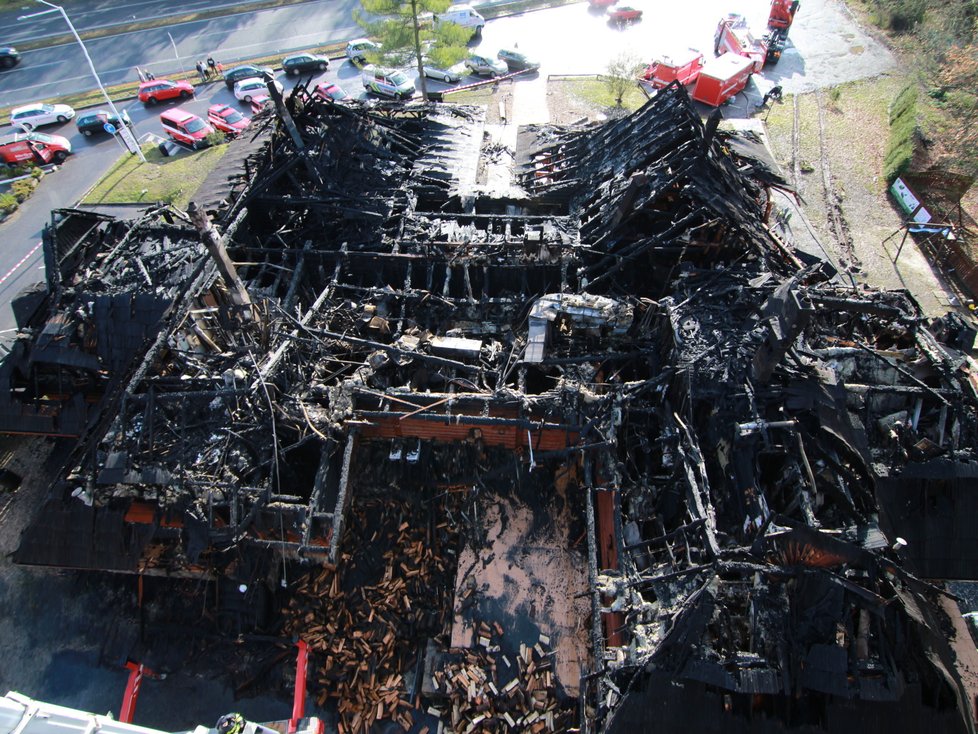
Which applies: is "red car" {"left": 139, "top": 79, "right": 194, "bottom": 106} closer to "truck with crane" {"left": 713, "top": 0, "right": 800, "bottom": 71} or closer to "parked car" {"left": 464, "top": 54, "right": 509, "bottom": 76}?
"parked car" {"left": 464, "top": 54, "right": 509, "bottom": 76}

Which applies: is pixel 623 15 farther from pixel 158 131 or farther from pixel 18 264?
pixel 18 264

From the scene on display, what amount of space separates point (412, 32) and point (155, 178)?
13462 millimetres

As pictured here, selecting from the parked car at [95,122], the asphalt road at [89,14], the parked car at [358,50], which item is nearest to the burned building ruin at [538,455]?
the parked car at [95,122]

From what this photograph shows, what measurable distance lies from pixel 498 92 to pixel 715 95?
36.8 feet

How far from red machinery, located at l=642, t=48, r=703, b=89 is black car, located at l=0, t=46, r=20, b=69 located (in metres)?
39.1

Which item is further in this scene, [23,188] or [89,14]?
[89,14]

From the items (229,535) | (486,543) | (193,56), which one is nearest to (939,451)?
(486,543)

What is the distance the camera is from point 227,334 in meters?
14.4

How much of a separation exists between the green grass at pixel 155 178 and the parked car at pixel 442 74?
12.2 m

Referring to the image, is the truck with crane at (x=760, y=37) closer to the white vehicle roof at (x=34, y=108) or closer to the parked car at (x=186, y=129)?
the parked car at (x=186, y=129)

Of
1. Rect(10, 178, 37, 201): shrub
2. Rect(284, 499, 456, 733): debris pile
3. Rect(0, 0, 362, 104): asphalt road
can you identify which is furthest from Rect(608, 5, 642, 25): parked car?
Rect(284, 499, 456, 733): debris pile

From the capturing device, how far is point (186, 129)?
28438mm

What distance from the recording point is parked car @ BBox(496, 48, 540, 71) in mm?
33344

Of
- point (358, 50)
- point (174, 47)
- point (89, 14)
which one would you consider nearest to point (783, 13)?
point (358, 50)
